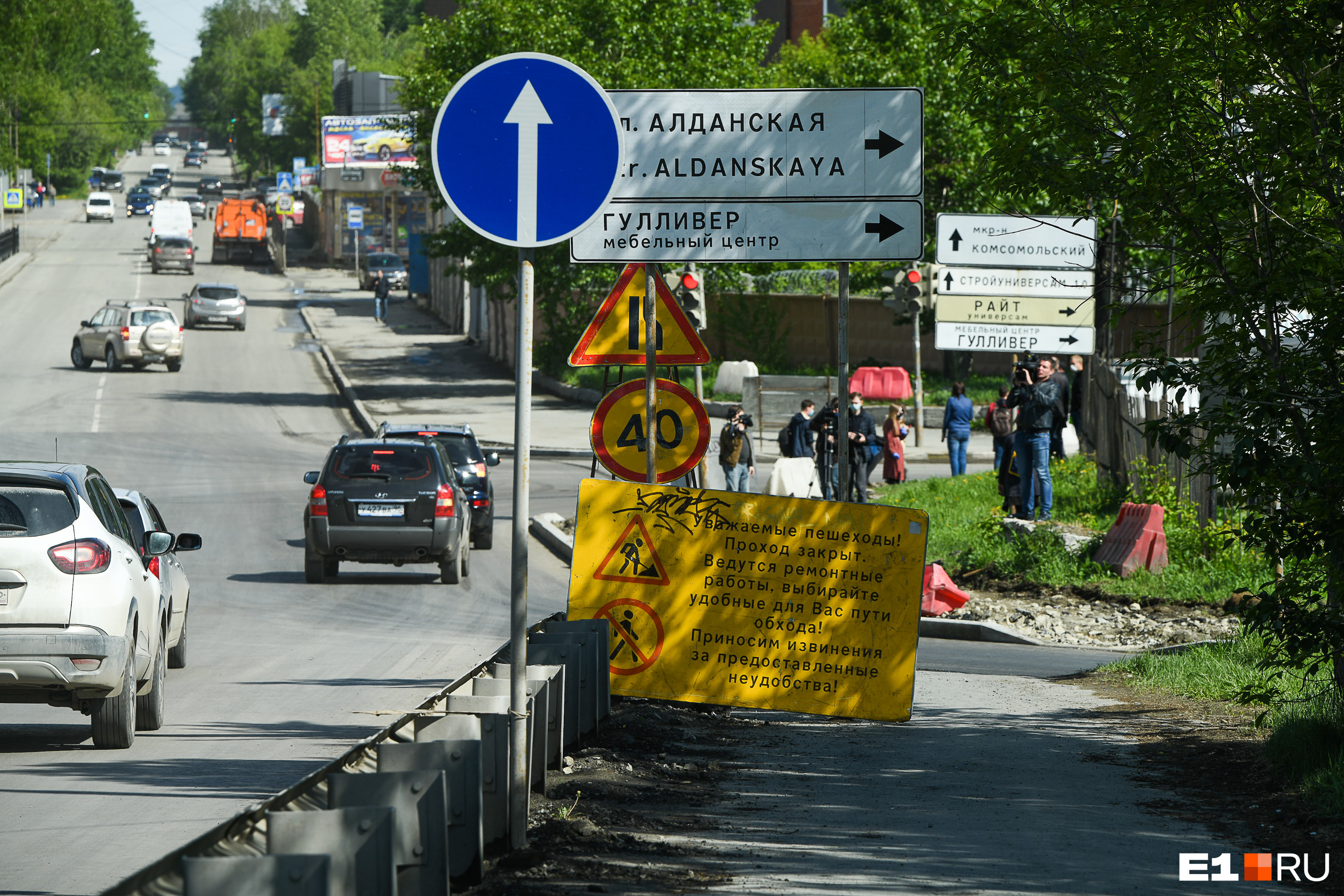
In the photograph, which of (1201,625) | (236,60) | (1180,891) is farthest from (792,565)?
(236,60)

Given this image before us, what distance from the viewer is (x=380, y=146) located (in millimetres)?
89750

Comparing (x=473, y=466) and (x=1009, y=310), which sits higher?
(x=1009, y=310)

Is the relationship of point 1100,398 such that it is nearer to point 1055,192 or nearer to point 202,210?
point 1055,192

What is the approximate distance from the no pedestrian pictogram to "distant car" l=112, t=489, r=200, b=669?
10.7 ft

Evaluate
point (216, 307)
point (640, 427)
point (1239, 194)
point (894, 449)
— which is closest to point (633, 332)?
point (640, 427)

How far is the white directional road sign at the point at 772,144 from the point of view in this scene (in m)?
9.35

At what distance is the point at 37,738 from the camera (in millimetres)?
9766

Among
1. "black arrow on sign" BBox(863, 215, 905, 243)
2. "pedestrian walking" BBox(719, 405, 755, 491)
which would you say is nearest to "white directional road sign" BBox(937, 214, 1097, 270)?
"pedestrian walking" BBox(719, 405, 755, 491)

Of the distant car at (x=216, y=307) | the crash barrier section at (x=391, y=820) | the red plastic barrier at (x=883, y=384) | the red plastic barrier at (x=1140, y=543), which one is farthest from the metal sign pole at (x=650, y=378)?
the distant car at (x=216, y=307)

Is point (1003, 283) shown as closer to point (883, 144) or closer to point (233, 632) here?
point (233, 632)

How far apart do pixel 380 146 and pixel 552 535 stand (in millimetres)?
71243

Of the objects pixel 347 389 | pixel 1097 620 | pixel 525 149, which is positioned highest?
pixel 525 149

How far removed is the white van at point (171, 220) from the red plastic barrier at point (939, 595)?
223 feet

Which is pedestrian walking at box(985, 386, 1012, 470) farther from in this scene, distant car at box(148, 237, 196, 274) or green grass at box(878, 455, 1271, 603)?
distant car at box(148, 237, 196, 274)
